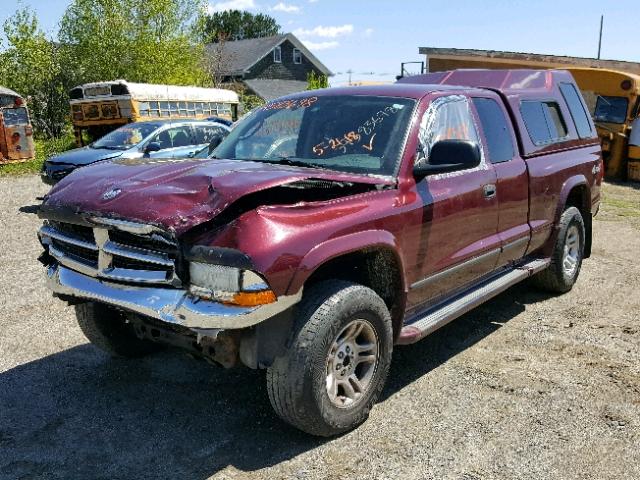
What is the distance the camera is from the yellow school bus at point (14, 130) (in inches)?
706

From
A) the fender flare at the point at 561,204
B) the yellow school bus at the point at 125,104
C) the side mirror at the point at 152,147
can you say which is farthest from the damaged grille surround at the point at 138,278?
the yellow school bus at the point at 125,104

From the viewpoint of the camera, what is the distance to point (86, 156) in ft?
42.4

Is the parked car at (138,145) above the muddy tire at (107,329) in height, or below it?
above

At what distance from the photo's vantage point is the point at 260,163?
3969mm

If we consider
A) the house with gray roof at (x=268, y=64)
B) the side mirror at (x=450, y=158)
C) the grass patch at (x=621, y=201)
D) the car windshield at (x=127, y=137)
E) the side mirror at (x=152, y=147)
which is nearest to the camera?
the side mirror at (x=450, y=158)

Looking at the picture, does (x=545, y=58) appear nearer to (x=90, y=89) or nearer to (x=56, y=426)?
(x=90, y=89)

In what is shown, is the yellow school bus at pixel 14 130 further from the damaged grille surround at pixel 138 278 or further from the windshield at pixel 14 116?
the damaged grille surround at pixel 138 278

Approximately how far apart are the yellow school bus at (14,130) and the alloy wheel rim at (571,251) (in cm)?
1680

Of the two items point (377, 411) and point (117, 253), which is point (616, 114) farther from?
point (117, 253)

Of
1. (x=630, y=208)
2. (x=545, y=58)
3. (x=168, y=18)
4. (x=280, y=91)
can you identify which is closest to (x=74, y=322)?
(x=630, y=208)

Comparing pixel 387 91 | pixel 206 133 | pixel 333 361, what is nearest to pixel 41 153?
pixel 206 133

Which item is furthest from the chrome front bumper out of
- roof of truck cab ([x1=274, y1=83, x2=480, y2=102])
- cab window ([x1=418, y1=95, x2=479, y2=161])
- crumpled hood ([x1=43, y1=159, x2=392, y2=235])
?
roof of truck cab ([x1=274, y1=83, x2=480, y2=102])

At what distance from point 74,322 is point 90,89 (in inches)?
627

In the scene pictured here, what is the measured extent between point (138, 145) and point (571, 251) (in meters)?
9.46
